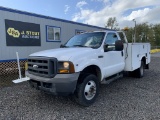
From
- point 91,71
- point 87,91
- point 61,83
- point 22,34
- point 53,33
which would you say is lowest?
point 87,91

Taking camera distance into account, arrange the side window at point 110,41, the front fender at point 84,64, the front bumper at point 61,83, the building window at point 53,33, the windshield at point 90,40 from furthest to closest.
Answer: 1. the building window at point 53,33
2. the side window at point 110,41
3. the windshield at point 90,40
4. the front fender at point 84,64
5. the front bumper at point 61,83

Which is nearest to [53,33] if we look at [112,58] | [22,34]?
[22,34]

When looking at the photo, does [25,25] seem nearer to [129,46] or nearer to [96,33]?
[96,33]

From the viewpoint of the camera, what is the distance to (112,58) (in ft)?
16.9

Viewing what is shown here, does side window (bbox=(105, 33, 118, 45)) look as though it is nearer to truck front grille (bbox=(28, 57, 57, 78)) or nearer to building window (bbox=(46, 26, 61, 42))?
truck front grille (bbox=(28, 57, 57, 78))

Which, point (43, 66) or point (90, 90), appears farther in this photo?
point (90, 90)

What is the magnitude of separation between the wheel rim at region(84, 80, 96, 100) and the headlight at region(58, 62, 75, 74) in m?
0.75

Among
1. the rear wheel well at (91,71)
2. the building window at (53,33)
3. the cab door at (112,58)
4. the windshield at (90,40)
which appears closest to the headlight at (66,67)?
the rear wheel well at (91,71)

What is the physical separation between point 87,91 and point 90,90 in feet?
0.40

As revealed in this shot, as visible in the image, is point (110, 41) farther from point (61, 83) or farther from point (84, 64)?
point (61, 83)

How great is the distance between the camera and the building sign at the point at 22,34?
332 inches

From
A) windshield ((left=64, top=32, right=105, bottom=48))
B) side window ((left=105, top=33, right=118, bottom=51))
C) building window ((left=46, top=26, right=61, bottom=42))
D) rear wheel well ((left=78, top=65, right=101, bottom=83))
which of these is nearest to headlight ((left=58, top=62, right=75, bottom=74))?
rear wheel well ((left=78, top=65, right=101, bottom=83))

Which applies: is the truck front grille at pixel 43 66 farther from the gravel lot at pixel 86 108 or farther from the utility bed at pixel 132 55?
the utility bed at pixel 132 55

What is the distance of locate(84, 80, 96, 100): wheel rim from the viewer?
4.21 metres
